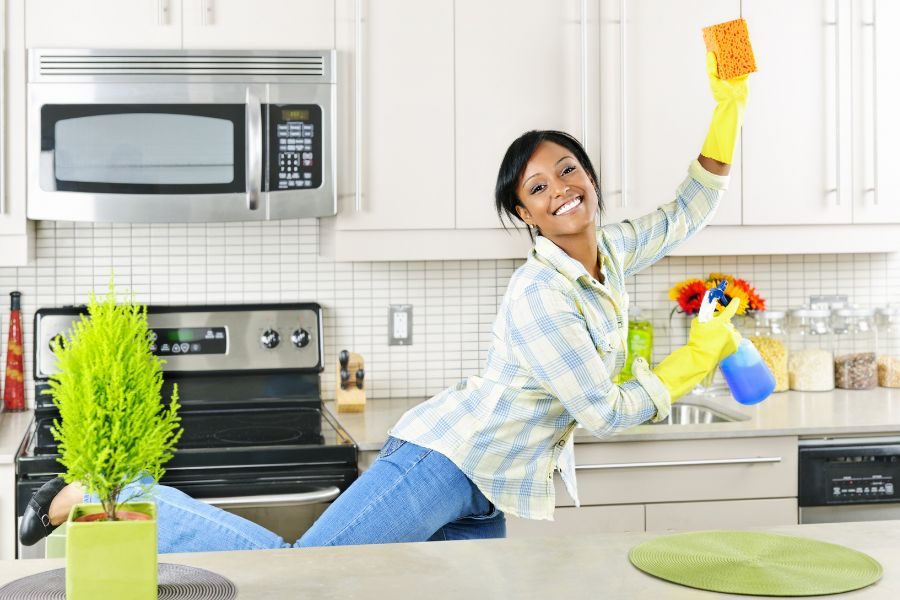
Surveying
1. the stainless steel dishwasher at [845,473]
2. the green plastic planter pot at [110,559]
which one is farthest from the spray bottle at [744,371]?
the green plastic planter pot at [110,559]

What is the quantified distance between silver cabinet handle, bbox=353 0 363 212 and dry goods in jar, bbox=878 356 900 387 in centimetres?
172

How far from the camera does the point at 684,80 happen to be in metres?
2.95

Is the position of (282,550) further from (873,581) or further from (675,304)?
(675,304)

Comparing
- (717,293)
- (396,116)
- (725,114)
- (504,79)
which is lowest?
(717,293)

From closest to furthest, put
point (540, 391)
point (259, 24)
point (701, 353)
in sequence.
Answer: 1. point (701, 353)
2. point (540, 391)
3. point (259, 24)

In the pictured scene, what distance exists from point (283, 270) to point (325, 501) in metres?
0.91

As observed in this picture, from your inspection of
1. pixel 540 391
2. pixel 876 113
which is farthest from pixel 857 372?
pixel 540 391

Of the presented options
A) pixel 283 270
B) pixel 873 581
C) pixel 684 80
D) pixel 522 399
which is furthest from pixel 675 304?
pixel 873 581

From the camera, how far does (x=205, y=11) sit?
2748mm

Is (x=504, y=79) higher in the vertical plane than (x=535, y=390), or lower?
higher

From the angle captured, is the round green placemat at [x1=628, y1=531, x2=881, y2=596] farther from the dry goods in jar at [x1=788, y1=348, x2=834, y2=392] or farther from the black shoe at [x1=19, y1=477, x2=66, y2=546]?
the dry goods in jar at [x1=788, y1=348, x2=834, y2=392]

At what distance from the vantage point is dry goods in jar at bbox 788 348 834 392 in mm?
3252

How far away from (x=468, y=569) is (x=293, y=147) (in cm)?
169

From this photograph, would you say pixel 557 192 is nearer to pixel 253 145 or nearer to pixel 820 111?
pixel 253 145
